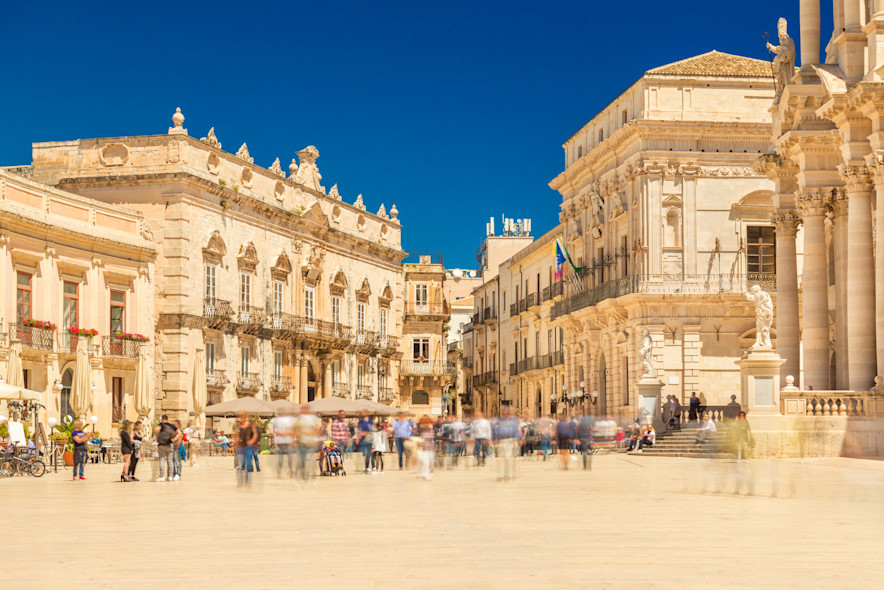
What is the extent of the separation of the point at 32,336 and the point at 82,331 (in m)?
2.04

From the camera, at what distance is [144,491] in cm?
2061

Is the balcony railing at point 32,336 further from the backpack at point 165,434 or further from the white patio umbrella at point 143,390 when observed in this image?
the backpack at point 165,434

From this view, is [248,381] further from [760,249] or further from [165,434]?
[165,434]

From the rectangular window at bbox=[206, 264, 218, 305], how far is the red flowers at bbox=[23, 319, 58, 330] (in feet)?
29.6

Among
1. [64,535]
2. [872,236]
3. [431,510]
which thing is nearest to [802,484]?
[431,510]


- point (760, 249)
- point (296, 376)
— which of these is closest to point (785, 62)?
point (760, 249)

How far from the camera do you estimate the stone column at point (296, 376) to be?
5188cm

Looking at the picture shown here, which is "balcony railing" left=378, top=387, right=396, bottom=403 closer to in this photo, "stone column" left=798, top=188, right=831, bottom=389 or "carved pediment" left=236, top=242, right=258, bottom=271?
"carved pediment" left=236, top=242, right=258, bottom=271


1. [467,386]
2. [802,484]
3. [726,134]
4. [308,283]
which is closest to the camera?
[802,484]

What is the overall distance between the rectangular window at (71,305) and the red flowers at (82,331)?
0.42 metres

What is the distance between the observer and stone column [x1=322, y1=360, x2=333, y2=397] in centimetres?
5444

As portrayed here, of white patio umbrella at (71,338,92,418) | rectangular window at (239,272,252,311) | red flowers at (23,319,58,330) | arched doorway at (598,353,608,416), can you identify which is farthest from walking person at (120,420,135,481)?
arched doorway at (598,353,608,416)

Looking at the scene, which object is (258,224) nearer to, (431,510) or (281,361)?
(281,361)

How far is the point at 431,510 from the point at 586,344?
34723mm
